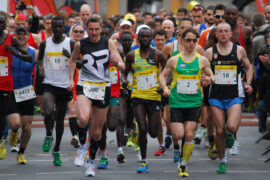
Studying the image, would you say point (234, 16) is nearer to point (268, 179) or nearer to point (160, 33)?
point (160, 33)

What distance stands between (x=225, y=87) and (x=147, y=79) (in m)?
1.18

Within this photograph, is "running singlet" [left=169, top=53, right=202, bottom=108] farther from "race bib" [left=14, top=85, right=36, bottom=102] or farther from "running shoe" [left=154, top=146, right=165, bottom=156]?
"race bib" [left=14, top=85, right=36, bottom=102]

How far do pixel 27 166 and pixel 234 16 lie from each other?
4.08 meters

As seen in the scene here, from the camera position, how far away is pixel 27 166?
11633mm

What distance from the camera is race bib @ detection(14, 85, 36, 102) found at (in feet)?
39.4

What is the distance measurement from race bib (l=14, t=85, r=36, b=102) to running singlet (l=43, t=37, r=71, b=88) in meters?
0.30

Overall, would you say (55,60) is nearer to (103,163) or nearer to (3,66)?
(3,66)

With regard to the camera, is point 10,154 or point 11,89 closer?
point 11,89

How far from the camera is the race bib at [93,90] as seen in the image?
Result: 421 inches

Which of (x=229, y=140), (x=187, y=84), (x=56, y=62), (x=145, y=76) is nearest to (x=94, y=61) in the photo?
(x=145, y=76)

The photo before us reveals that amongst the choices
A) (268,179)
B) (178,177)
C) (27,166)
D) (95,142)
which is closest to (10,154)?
(27,166)

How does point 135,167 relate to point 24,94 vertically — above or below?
below

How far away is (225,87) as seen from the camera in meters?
11.2

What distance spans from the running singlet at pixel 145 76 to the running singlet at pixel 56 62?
47.3 inches
